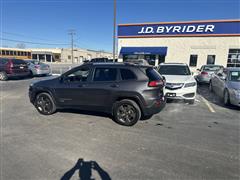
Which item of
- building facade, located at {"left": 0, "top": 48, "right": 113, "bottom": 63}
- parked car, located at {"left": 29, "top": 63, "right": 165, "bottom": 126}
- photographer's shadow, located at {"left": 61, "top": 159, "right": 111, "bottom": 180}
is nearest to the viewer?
photographer's shadow, located at {"left": 61, "top": 159, "right": 111, "bottom": 180}

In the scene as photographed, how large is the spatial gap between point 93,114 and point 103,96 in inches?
40.9

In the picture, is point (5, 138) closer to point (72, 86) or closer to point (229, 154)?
point (72, 86)

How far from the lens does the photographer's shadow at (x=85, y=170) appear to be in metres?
2.58

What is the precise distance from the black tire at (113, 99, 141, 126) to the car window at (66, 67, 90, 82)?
1.31 meters

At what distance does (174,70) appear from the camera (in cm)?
793

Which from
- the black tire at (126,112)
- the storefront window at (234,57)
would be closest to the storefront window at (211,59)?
the storefront window at (234,57)

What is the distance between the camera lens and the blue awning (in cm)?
2008

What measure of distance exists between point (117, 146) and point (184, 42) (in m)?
19.4

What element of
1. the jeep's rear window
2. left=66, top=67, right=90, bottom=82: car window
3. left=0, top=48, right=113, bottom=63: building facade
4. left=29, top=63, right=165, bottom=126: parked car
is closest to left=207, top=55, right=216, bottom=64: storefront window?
left=29, top=63, right=165, bottom=126: parked car

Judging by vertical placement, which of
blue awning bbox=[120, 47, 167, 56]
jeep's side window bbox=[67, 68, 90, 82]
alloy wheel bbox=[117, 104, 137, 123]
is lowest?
alloy wheel bbox=[117, 104, 137, 123]

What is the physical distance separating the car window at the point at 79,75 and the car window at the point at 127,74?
3.60ft

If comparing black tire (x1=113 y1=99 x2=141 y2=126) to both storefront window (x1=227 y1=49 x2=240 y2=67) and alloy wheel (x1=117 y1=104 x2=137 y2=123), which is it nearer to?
alloy wheel (x1=117 y1=104 x2=137 y2=123)

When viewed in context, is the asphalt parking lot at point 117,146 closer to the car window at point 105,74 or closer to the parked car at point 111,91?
the parked car at point 111,91

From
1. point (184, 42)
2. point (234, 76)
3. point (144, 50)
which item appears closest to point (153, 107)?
point (234, 76)
